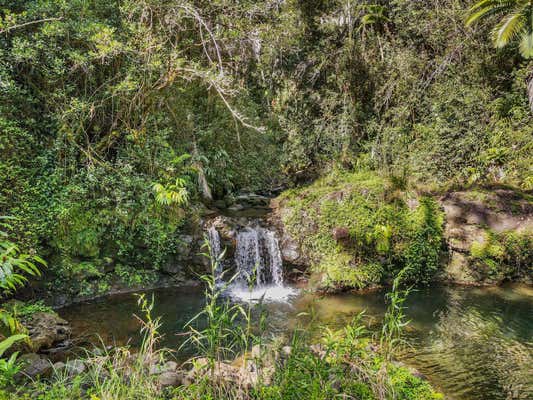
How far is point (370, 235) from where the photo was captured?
24.8ft

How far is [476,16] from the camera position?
827 cm

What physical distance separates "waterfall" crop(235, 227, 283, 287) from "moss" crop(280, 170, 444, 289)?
0.64 meters

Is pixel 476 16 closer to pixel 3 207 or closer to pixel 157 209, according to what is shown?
pixel 157 209

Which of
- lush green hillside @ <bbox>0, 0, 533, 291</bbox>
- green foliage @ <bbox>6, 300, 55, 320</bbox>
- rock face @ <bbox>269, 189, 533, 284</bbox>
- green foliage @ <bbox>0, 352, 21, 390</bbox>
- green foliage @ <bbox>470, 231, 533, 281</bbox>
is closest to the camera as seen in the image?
green foliage @ <bbox>0, 352, 21, 390</bbox>

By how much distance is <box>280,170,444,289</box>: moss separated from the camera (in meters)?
7.50

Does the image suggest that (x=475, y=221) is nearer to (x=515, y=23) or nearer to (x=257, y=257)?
(x=515, y=23)

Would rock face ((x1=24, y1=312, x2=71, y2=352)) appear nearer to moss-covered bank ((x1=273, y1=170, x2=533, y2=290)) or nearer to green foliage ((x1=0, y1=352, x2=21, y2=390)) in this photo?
green foliage ((x1=0, y1=352, x2=21, y2=390))

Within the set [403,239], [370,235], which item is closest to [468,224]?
[403,239]

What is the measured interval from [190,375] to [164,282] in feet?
15.3

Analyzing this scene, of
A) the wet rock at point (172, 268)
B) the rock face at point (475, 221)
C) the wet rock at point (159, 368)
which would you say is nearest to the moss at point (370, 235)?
the rock face at point (475, 221)

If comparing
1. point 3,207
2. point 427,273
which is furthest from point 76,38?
point 427,273

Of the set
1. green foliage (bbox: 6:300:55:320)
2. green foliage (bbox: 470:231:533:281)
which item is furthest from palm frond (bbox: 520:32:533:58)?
green foliage (bbox: 6:300:55:320)

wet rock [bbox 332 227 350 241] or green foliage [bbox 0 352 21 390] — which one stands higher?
green foliage [bbox 0 352 21 390]

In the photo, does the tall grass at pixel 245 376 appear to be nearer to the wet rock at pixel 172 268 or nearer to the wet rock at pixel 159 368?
the wet rock at pixel 159 368
